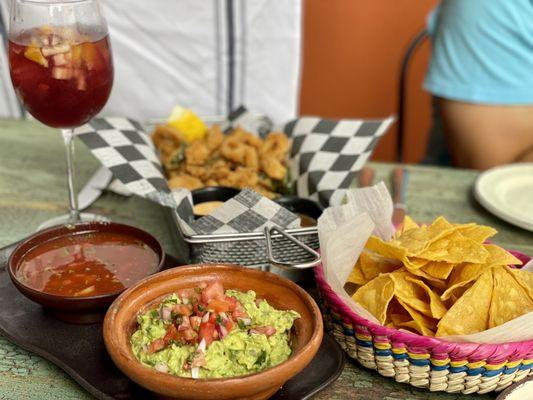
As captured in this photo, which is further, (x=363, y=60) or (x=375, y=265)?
(x=363, y=60)

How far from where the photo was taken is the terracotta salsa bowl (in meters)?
1.14

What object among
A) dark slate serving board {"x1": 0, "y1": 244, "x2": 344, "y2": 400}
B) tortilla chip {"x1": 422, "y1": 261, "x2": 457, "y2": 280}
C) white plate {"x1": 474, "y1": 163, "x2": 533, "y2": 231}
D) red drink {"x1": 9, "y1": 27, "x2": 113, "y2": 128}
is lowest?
white plate {"x1": 474, "y1": 163, "x2": 533, "y2": 231}

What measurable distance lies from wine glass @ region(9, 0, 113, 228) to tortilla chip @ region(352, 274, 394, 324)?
73 centimetres

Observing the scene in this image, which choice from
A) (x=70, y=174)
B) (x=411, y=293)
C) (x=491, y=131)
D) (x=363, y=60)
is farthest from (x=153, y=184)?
(x=363, y=60)

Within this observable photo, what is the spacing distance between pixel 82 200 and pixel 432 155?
1.62 metres

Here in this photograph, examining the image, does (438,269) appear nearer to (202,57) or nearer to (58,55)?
(58,55)

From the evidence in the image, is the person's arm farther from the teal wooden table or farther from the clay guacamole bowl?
the clay guacamole bowl

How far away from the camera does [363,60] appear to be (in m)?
3.56

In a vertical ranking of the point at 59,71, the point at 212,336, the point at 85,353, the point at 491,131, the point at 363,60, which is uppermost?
the point at 59,71

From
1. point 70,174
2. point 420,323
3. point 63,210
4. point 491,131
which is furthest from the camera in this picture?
point 491,131

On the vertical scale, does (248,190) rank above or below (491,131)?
above

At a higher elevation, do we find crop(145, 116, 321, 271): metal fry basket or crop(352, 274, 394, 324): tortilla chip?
crop(352, 274, 394, 324): tortilla chip

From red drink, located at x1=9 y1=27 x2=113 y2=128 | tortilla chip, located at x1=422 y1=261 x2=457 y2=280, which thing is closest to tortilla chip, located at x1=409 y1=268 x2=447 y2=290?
tortilla chip, located at x1=422 y1=261 x2=457 y2=280

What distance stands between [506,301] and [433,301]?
4.6 inches
